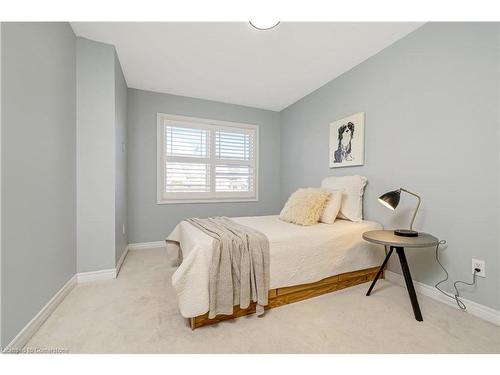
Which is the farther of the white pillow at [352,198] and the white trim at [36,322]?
the white pillow at [352,198]

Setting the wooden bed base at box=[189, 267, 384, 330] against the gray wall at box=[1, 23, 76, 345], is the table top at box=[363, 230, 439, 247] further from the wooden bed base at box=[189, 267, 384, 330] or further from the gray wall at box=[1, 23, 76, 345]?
the gray wall at box=[1, 23, 76, 345]

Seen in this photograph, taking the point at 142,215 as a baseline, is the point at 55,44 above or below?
above

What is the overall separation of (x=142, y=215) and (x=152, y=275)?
1.28 meters

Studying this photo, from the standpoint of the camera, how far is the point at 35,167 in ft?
4.73

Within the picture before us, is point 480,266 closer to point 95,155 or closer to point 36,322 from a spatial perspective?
point 36,322

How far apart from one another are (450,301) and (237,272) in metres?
1.74

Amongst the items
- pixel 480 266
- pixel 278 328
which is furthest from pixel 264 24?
pixel 480 266

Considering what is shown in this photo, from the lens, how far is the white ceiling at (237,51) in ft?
6.66

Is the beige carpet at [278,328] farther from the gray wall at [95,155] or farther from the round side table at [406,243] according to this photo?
the gray wall at [95,155]

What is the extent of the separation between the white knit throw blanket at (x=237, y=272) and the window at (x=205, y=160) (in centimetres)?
214

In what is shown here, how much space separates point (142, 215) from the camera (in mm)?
3381

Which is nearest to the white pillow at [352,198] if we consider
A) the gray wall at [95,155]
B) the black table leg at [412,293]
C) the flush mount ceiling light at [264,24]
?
the black table leg at [412,293]
